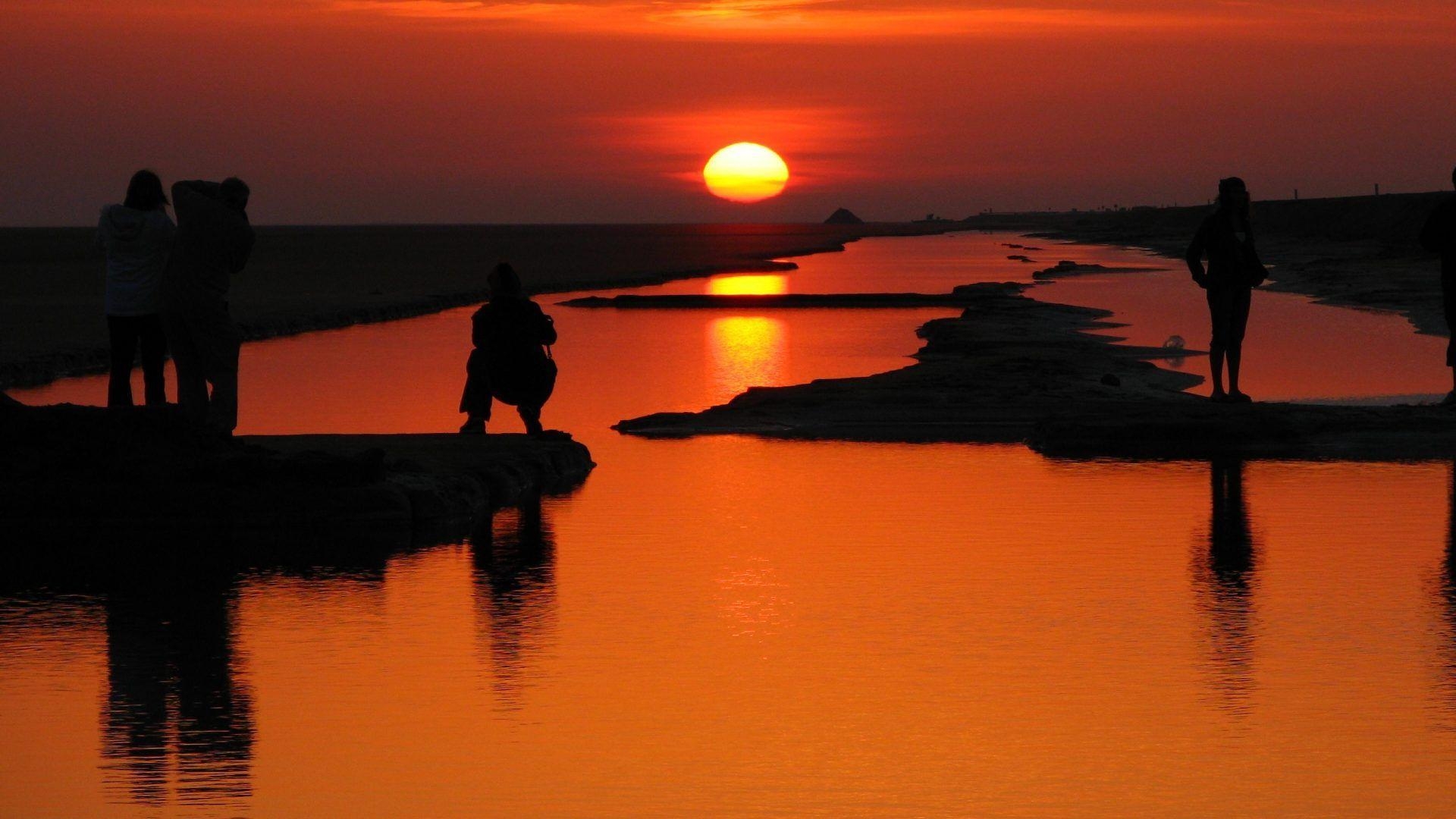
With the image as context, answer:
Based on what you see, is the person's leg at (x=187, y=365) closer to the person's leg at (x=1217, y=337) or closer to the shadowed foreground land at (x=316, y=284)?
the shadowed foreground land at (x=316, y=284)

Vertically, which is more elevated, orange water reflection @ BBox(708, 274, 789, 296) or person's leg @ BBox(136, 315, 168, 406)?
orange water reflection @ BBox(708, 274, 789, 296)

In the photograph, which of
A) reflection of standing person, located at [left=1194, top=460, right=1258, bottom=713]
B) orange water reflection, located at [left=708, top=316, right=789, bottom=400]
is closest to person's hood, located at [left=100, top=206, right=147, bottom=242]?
reflection of standing person, located at [left=1194, top=460, right=1258, bottom=713]

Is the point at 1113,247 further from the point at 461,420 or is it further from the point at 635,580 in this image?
the point at 635,580

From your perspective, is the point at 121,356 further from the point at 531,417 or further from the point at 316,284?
the point at 316,284

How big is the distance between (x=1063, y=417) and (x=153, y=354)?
699 cm

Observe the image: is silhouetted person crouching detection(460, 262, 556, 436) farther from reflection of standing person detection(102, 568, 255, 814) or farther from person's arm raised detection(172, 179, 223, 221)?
reflection of standing person detection(102, 568, 255, 814)

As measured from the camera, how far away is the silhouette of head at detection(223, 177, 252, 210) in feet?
42.2

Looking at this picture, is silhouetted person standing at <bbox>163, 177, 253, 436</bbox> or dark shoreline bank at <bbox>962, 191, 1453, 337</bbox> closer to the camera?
silhouetted person standing at <bbox>163, 177, 253, 436</bbox>

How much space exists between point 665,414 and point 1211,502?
6089 millimetres

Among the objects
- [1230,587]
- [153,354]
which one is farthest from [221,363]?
[1230,587]

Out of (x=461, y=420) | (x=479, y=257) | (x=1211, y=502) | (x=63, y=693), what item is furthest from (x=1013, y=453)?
(x=479, y=257)

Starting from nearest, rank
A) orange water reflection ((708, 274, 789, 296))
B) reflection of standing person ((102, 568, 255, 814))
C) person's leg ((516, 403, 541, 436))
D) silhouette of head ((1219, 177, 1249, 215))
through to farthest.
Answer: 1. reflection of standing person ((102, 568, 255, 814))
2. person's leg ((516, 403, 541, 436))
3. silhouette of head ((1219, 177, 1249, 215))
4. orange water reflection ((708, 274, 789, 296))

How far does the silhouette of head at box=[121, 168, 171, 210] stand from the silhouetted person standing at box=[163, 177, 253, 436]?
0.35m

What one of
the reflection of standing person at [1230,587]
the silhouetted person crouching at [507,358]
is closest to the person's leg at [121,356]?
the silhouetted person crouching at [507,358]
